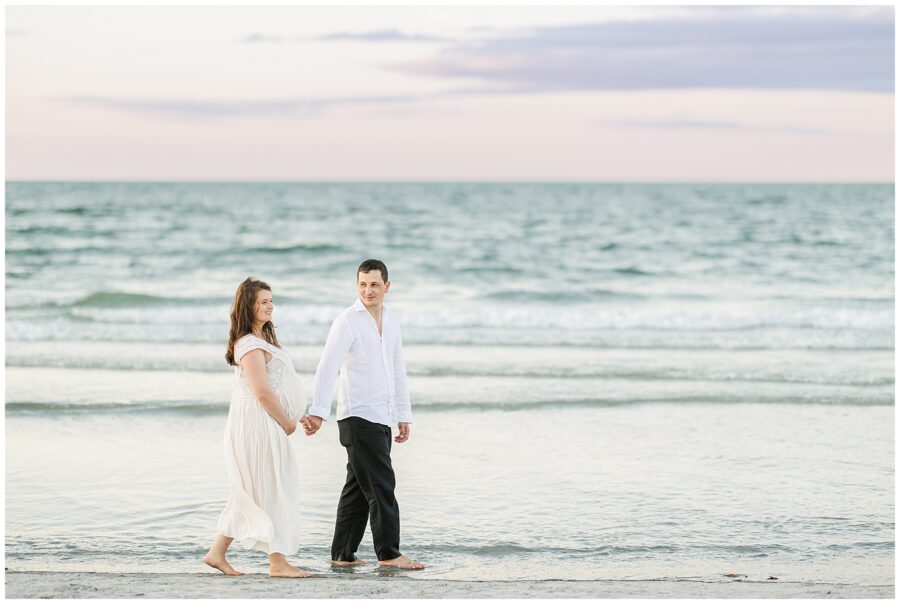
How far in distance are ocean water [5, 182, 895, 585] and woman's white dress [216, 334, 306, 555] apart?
45 cm

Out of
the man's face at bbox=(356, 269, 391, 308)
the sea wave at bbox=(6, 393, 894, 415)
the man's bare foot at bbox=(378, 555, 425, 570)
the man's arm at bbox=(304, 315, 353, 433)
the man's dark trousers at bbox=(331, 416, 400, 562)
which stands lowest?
the man's bare foot at bbox=(378, 555, 425, 570)

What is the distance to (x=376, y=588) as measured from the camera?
4828 mm

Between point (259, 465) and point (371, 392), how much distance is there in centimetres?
67

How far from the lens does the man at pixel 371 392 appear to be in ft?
17.4

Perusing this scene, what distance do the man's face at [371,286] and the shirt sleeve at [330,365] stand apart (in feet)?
0.51

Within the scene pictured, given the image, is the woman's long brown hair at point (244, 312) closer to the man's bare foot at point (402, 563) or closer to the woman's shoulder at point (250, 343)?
the woman's shoulder at point (250, 343)

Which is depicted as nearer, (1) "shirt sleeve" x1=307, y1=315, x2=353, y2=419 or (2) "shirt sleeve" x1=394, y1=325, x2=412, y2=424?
(1) "shirt sleeve" x1=307, y1=315, x2=353, y2=419

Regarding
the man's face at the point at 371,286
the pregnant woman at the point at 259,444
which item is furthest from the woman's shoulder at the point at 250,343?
the man's face at the point at 371,286

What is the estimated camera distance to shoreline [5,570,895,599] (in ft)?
15.4

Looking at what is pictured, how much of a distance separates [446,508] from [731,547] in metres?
1.77

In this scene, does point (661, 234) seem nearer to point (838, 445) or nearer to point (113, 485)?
point (838, 445)

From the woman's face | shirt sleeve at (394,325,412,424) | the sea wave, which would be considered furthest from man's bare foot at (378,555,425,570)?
the sea wave

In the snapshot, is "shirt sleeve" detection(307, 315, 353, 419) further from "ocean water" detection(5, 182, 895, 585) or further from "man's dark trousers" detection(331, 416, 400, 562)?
"ocean water" detection(5, 182, 895, 585)

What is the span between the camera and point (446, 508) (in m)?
6.58
